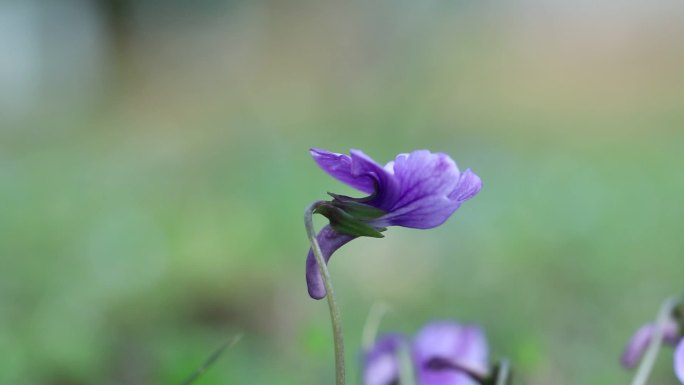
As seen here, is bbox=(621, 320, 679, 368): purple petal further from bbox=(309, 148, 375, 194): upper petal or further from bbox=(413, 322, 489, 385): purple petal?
bbox=(309, 148, 375, 194): upper petal

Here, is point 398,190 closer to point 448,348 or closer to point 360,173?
point 360,173

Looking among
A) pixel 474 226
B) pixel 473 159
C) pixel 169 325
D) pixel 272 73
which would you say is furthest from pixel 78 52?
pixel 169 325

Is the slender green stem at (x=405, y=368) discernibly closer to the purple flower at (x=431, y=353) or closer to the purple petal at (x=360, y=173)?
the purple flower at (x=431, y=353)

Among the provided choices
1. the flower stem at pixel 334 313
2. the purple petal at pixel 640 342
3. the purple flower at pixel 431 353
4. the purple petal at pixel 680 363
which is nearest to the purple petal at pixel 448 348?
the purple flower at pixel 431 353

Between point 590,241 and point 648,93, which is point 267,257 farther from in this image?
point 648,93

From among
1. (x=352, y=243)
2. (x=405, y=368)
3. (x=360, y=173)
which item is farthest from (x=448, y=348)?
(x=352, y=243)

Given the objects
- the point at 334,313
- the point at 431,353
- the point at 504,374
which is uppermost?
the point at 334,313

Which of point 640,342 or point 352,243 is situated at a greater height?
point 640,342
